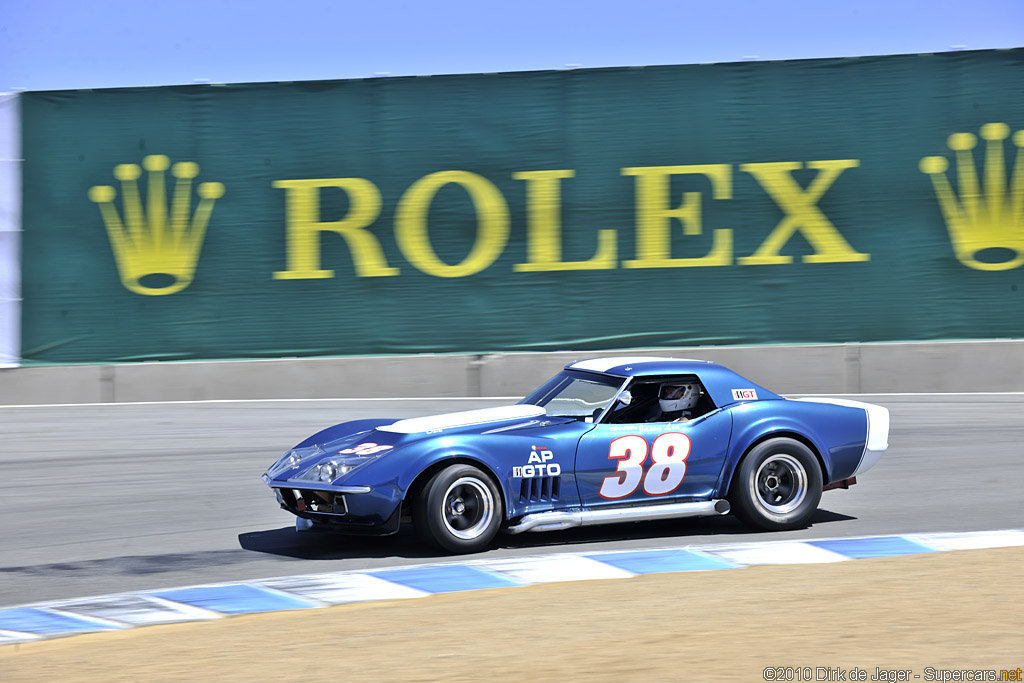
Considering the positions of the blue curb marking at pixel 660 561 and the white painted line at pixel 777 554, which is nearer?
the blue curb marking at pixel 660 561

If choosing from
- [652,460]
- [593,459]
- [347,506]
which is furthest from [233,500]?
[652,460]

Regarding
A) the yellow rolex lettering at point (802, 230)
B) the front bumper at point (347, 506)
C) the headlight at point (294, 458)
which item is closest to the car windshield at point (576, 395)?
the front bumper at point (347, 506)

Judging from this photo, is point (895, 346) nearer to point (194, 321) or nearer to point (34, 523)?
point (194, 321)

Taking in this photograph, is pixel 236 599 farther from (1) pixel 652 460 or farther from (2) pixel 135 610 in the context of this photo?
(1) pixel 652 460

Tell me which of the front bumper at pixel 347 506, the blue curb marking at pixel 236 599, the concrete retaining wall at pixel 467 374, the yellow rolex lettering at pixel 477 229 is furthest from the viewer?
the yellow rolex lettering at pixel 477 229

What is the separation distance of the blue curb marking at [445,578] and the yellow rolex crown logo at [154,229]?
31.2ft

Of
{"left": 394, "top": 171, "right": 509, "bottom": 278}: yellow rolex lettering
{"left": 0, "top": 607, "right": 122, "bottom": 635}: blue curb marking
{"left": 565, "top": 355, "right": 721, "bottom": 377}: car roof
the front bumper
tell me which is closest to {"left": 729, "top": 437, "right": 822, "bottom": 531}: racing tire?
{"left": 565, "top": 355, "right": 721, "bottom": 377}: car roof

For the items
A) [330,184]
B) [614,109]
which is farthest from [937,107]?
[330,184]

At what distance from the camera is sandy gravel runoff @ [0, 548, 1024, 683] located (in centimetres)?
459

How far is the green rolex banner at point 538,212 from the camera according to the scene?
48.8 ft

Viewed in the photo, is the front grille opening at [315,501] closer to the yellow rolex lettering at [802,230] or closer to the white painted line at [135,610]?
the white painted line at [135,610]

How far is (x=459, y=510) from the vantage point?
6844mm

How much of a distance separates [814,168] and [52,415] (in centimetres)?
990

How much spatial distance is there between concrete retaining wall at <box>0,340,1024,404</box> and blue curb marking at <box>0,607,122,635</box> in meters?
8.69
